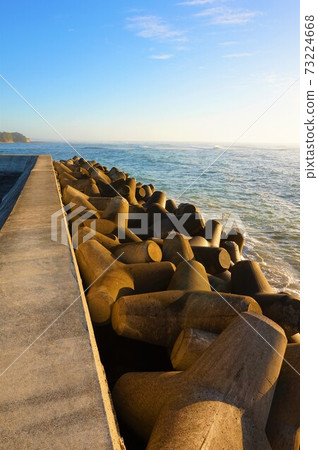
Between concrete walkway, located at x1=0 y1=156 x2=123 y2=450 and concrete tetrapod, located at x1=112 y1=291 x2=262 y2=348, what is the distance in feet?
1.26

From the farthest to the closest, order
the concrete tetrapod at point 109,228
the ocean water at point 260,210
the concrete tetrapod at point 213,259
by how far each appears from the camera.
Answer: the ocean water at point 260,210 < the concrete tetrapod at point 109,228 < the concrete tetrapod at point 213,259

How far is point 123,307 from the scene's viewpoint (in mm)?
2338

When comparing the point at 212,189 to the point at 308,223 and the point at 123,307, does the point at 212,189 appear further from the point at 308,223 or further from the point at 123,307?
the point at 123,307

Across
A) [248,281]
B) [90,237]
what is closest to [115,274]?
[90,237]

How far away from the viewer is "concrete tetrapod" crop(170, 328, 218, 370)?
1960mm

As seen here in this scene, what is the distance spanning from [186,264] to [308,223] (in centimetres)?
117

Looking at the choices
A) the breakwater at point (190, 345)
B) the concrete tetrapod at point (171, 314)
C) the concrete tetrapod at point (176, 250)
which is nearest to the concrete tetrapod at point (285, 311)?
the breakwater at point (190, 345)

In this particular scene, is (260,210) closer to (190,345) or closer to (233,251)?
(233,251)

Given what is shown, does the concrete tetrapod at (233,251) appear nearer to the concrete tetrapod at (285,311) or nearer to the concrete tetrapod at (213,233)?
the concrete tetrapod at (213,233)

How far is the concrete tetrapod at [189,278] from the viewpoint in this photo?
2.74m

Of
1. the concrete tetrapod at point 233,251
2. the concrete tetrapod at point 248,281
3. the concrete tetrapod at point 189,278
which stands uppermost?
the concrete tetrapod at point 189,278

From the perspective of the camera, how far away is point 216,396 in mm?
1474

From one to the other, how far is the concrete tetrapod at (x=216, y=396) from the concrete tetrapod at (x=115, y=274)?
0.93 m

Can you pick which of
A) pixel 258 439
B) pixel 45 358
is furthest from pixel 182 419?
pixel 45 358
